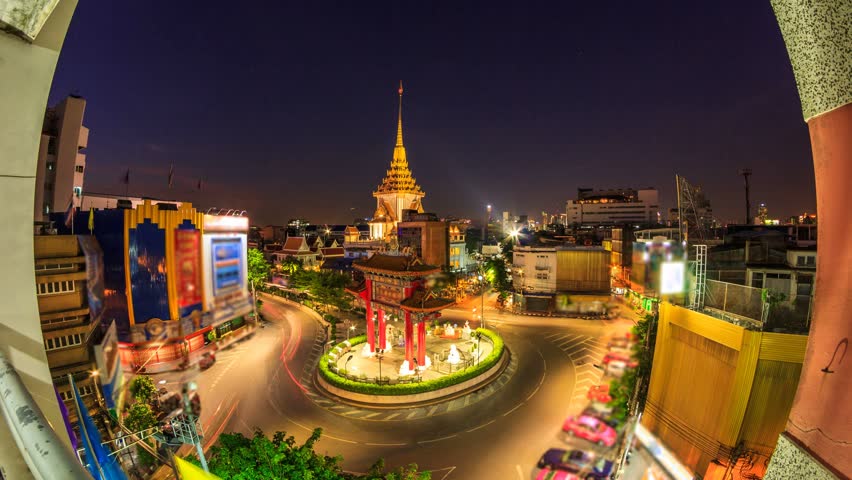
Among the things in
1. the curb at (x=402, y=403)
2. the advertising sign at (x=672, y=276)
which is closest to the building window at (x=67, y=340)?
the advertising sign at (x=672, y=276)

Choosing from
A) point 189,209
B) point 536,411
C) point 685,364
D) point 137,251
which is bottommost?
point 536,411

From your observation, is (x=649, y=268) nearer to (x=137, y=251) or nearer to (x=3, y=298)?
(x=3, y=298)

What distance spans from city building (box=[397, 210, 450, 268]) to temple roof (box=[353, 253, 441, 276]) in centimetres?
2048

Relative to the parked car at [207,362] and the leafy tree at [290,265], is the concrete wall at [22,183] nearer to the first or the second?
the parked car at [207,362]

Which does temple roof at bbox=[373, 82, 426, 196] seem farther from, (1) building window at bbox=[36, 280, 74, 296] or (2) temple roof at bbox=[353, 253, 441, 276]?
(1) building window at bbox=[36, 280, 74, 296]

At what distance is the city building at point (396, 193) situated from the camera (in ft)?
177

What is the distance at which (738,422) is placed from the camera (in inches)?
221

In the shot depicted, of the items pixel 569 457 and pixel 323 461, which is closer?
pixel 323 461

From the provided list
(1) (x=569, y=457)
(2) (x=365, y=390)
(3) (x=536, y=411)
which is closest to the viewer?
(1) (x=569, y=457)

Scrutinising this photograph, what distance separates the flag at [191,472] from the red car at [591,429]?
6.68m

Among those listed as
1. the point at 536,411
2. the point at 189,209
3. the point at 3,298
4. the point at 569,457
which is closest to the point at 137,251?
the point at 189,209

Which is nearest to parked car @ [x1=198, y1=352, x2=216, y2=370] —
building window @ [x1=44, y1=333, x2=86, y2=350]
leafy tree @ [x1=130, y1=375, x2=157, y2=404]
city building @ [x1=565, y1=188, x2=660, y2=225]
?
building window @ [x1=44, y1=333, x2=86, y2=350]

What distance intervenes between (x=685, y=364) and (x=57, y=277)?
1089 cm

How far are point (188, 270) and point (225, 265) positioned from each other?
31.9 inches
